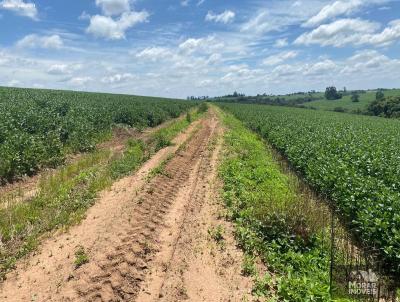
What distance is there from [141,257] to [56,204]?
3947 mm

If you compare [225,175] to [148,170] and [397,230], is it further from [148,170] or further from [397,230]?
A: [397,230]

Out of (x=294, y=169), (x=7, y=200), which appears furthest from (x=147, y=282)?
(x=294, y=169)

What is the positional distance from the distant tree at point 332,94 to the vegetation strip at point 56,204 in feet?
413

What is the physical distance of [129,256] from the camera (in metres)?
7.21

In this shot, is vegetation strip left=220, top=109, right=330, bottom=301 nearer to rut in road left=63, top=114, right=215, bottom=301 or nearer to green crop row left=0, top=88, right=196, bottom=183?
rut in road left=63, top=114, right=215, bottom=301

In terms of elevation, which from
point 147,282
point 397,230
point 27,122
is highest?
point 27,122

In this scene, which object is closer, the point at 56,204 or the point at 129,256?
the point at 129,256

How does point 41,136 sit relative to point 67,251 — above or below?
above

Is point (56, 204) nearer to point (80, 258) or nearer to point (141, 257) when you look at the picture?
point (80, 258)

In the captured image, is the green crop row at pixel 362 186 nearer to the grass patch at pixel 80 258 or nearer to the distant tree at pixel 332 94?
the grass patch at pixel 80 258

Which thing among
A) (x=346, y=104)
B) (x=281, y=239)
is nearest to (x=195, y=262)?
(x=281, y=239)

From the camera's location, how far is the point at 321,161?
13391mm

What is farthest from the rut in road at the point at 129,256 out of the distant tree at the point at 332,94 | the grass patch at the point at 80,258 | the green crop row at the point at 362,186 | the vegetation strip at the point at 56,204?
the distant tree at the point at 332,94

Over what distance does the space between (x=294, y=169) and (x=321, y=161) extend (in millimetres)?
2567
